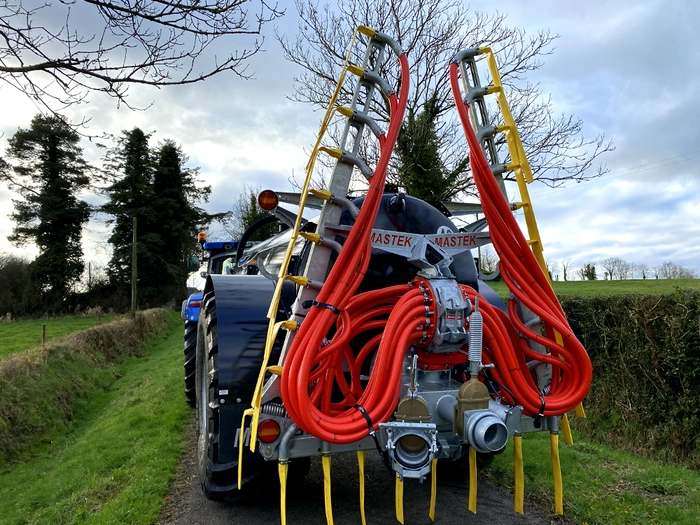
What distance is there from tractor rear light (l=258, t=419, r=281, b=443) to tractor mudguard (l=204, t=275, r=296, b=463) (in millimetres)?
350

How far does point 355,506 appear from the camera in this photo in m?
3.64

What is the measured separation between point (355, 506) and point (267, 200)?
7.37 ft

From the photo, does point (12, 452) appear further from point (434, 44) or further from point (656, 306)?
point (434, 44)

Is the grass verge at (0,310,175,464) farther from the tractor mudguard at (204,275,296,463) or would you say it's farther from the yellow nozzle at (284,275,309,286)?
the yellow nozzle at (284,275,309,286)

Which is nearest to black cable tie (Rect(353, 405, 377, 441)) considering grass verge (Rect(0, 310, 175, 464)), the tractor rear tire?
the tractor rear tire

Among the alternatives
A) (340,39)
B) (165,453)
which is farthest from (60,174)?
(165,453)

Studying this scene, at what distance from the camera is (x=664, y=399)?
4996 millimetres

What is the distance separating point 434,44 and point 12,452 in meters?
10.8

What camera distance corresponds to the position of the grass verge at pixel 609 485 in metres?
3.51

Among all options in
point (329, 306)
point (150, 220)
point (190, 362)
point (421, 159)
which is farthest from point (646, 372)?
point (150, 220)

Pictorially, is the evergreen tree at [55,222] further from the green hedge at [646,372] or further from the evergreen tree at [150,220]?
the green hedge at [646,372]

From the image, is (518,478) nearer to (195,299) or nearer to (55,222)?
(195,299)

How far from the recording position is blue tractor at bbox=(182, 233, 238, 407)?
6730 millimetres

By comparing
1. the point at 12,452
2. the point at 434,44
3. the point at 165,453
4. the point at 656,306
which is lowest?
the point at 12,452
